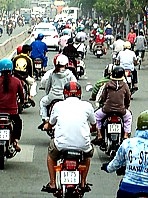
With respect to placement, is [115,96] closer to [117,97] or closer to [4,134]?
[117,97]

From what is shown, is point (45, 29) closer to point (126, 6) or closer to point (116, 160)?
point (126, 6)

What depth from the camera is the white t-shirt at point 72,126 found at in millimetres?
8727

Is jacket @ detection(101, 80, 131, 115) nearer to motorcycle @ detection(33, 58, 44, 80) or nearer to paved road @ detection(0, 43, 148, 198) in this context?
paved road @ detection(0, 43, 148, 198)

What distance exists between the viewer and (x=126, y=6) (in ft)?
171

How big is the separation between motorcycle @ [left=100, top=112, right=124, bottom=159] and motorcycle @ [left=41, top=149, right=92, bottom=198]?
353 cm

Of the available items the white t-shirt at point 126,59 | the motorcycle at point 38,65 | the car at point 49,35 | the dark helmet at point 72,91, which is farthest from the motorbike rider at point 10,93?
the car at point 49,35

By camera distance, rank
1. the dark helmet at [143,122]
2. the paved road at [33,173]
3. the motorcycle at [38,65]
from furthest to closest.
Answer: the motorcycle at [38,65] → the paved road at [33,173] → the dark helmet at [143,122]

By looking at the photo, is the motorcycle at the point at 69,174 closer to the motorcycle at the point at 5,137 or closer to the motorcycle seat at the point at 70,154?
the motorcycle seat at the point at 70,154

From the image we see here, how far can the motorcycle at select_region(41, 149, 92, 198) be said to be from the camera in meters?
8.55

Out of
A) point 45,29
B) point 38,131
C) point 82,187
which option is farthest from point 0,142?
point 45,29

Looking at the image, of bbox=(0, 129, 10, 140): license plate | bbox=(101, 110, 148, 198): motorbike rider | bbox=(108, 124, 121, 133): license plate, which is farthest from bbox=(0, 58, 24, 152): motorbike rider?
bbox=(101, 110, 148, 198): motorbike rider

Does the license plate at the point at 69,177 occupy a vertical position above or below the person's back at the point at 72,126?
below

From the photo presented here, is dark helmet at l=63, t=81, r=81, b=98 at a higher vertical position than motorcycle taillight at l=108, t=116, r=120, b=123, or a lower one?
higher

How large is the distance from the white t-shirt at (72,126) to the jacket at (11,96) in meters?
2.83
